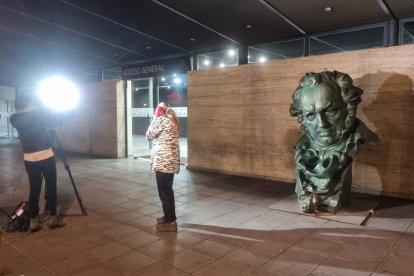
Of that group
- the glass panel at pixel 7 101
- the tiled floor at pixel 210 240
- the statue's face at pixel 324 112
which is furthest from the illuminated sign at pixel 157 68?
the glass panel at pixel 7 101

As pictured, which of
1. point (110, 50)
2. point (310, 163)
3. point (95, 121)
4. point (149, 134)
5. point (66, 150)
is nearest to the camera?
point (149, 134)

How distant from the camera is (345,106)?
4734 millimetres

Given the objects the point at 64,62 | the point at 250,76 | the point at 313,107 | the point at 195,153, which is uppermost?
the point at 64,62

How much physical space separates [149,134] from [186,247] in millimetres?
1513

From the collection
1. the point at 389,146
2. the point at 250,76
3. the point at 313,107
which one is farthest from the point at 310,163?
the point at 250,76

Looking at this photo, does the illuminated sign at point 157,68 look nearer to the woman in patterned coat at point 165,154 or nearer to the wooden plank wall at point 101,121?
the wooden plank wall at point 101,121

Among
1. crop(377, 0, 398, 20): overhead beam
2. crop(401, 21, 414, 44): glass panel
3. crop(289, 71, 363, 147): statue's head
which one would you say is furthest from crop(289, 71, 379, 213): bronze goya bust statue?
crop(401, 21, 414, 44): glass panel

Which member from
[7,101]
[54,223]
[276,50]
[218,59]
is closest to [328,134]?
[276,50]

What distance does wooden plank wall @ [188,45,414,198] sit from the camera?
5684 mm

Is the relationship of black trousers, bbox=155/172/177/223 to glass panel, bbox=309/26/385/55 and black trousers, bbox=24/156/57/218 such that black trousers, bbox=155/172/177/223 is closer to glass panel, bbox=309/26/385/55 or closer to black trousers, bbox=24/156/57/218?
black trousers, bbox=24/156/57/218

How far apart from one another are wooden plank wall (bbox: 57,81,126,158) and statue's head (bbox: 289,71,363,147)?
23.9ft

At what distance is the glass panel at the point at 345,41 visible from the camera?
6770mm

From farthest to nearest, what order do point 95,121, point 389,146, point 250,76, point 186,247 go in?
point 95,121
point 250,76
point 389,146
point 186,247

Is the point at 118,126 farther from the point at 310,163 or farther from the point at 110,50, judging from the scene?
the point at 310,163
